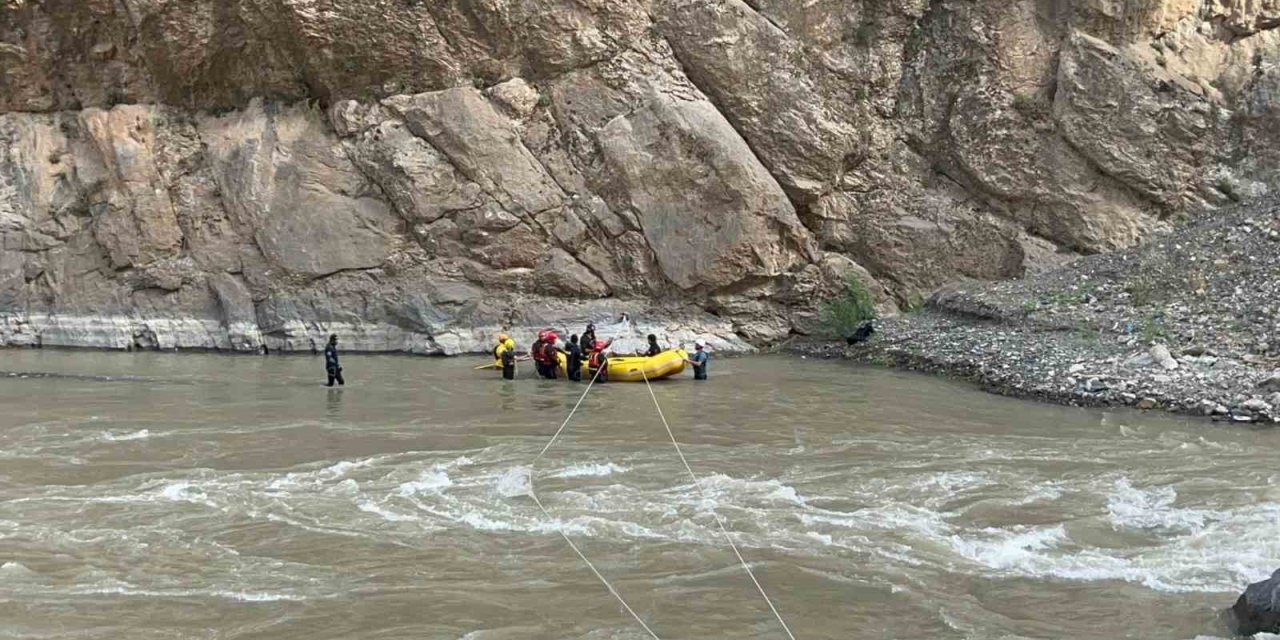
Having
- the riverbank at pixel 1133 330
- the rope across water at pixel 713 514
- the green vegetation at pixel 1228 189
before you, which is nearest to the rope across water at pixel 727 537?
the rope across water at pixel 713 514

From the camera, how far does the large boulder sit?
5.11 metres

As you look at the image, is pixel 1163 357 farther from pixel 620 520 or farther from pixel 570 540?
pixel 570 540

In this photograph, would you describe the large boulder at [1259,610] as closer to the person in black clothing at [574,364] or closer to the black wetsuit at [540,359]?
the person in black clothing at [574,364]

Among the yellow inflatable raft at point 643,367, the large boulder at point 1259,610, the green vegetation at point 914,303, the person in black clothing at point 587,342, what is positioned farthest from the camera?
the green vegetation at point 914,303

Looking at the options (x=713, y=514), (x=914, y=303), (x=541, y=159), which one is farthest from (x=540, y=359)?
(x=713, y=514)

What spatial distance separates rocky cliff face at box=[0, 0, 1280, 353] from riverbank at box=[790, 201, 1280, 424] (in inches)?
81.7

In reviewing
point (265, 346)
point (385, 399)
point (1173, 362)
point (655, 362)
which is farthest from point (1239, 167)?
point (265, 346)

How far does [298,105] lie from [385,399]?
Answer: 35.9ft

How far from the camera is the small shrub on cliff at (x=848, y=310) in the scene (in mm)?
21625

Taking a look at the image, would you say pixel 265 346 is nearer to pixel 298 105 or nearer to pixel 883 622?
pixel 298 105

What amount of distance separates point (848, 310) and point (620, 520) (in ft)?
48.4

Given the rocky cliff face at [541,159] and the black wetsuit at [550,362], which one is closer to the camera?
the black wetsuit at [550,362]

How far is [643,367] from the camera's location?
17469mm

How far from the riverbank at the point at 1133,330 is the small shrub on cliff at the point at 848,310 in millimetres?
480
